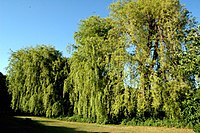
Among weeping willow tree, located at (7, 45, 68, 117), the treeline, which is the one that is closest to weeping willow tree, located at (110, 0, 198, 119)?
the treeline

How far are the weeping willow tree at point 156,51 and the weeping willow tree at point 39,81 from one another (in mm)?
9266

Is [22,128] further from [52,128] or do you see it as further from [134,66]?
[134,66]

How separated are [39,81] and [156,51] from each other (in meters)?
12.8

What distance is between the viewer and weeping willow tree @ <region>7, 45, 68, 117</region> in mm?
27406

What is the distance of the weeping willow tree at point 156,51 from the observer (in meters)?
20.2

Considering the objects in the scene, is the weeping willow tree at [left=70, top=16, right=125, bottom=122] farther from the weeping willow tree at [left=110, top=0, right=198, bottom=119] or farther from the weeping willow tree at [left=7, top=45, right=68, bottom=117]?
the weeping willow tree at [left=7, top=45, right=68, bottom=117]

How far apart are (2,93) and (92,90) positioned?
15.3m

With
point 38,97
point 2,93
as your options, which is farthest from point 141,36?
point 2,93

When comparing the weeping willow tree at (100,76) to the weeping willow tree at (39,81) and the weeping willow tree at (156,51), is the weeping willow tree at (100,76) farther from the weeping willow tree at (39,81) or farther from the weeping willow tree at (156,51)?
the weeping willow tree at (39,81)

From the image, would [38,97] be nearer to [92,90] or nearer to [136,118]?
[92,90]

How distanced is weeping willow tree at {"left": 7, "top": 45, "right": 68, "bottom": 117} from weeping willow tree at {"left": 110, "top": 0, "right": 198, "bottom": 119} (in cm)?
927

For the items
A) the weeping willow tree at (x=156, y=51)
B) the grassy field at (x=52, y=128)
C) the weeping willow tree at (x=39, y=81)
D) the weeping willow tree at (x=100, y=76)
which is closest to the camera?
the grassy field at (x=52, y=128)

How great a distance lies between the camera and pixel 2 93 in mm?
33281

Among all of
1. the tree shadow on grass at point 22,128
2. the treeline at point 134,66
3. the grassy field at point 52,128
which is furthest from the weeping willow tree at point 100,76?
the tree shadow on grass at point 22,128
